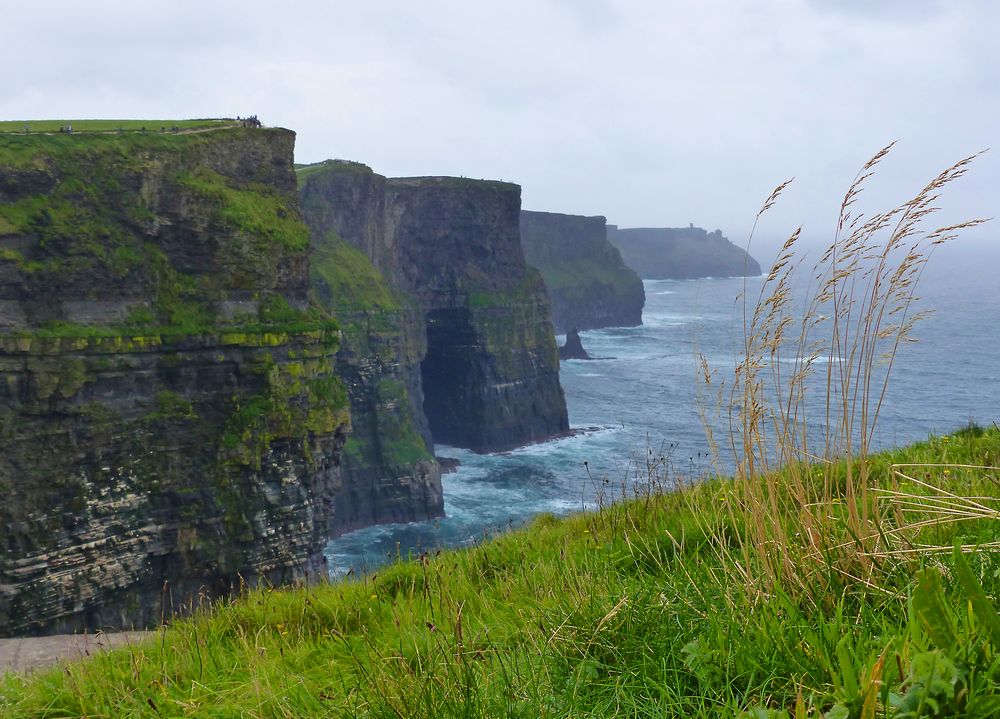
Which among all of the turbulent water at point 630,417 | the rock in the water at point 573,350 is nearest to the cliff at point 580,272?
the turbulent water at point 630,417

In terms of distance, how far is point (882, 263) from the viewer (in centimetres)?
364

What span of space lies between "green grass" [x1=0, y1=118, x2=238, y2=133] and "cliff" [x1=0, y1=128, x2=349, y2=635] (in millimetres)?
4222

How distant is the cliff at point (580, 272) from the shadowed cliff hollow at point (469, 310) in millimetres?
52603

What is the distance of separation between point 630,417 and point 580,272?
7240cm

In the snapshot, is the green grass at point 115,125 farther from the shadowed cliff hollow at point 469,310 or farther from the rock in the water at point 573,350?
the rock in the water at point 573,350

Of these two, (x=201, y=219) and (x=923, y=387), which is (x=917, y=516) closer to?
(x=201, y=219)

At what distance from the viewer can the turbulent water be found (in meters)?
58.2

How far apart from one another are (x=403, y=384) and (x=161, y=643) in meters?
63.1

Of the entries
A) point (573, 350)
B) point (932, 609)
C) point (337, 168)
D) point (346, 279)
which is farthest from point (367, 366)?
point (573, 350)

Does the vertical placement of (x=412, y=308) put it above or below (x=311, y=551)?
above

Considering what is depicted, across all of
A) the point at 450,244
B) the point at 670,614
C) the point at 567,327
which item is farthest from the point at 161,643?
the point at 567,327

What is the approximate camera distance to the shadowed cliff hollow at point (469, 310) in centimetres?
8444

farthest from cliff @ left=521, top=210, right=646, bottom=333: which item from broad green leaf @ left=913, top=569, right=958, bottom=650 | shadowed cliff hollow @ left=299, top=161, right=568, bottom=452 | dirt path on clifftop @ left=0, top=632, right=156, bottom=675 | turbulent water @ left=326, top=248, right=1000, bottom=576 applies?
broad green leaf @ left=913, top=569, right=958, bottom=650

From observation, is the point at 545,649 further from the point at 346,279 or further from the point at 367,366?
the point at 346,279
